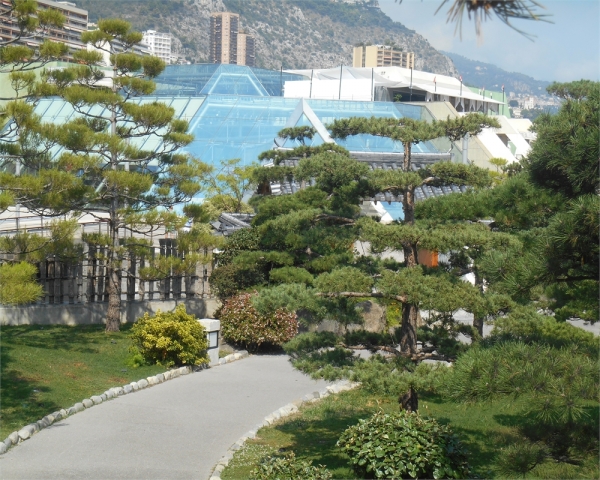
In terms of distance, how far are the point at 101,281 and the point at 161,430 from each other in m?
6.53

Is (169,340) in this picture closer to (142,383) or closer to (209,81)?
(142,383)

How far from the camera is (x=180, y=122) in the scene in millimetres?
13875

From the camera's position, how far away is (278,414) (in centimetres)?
933

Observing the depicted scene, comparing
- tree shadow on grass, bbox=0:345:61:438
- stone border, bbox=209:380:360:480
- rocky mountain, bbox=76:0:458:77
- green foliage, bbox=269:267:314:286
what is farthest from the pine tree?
rocky mountain, bbox=76:0:458:77

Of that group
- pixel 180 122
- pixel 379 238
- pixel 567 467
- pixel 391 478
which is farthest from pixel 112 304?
pixel 567 467

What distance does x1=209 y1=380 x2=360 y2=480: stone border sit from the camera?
7270 millimetres

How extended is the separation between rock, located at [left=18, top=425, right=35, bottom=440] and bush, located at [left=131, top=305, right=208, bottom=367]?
3.26 m

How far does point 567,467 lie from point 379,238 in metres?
2.78

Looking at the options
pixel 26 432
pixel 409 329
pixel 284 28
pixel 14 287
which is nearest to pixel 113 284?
pixel 14 287

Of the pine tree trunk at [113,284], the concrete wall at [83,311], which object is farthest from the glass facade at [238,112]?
the pine tree trunk at [113,284]

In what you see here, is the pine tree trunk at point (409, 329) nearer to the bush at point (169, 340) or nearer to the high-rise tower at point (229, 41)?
the bush at point (169, 340)

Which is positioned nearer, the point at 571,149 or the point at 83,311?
the point at 571,149

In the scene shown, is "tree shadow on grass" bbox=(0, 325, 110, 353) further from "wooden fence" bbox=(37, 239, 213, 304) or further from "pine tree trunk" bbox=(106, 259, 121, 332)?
"wooden fence" bbox=(37, 239, 213, 304)

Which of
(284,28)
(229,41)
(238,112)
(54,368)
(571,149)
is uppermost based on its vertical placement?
(284,28)
